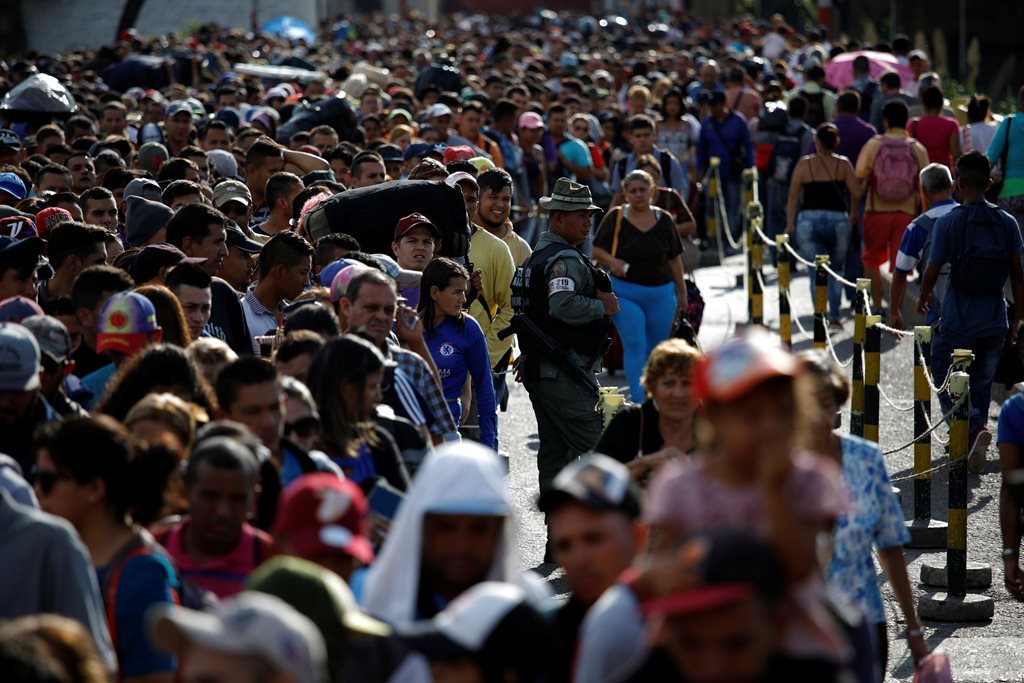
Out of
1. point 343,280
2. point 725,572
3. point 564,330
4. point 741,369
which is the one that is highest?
point 741,369

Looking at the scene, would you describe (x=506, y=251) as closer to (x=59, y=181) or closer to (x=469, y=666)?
(x=59, y=181)

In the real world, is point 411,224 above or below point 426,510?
below

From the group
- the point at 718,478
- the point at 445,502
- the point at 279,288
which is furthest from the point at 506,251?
the point at 718,478

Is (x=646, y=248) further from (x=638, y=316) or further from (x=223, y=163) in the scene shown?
(x=223, y=163)

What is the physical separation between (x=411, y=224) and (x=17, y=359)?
414 centimetres

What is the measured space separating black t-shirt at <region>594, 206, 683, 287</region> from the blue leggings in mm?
62

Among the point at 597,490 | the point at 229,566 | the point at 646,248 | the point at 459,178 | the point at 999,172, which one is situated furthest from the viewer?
the point at 999,172

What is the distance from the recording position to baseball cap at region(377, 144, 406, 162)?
1495cm

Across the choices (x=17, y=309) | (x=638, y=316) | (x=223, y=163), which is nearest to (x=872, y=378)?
(x=638, y=316)

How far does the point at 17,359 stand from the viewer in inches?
210

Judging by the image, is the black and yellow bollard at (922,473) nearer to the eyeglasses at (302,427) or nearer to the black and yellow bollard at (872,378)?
the black and yellow bollard at (872,378)

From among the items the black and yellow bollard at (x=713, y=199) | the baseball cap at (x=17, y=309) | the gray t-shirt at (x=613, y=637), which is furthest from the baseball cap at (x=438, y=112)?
the gray t-shirt at (x=613, y=637)

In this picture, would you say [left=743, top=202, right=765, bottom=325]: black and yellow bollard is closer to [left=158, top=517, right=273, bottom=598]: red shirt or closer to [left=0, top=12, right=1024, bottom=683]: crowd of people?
[left=0, top=12, right=1024, bottom=683]: crowd of people

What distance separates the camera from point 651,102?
973 inches
